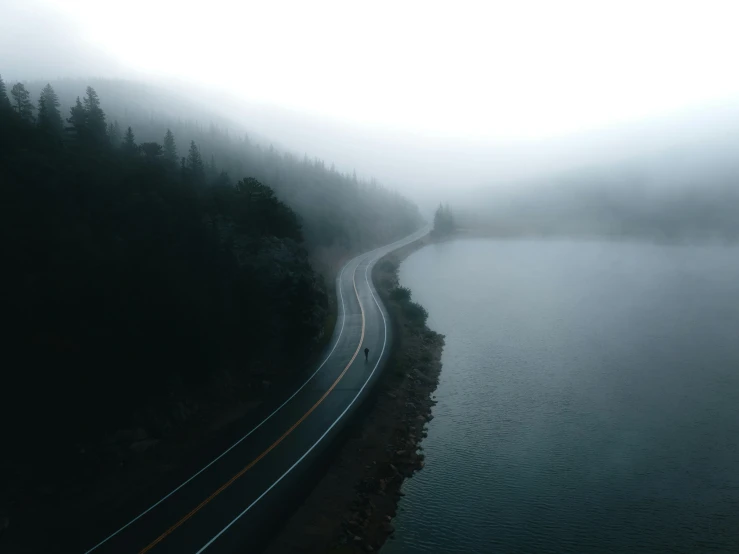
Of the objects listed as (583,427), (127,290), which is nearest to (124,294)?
(127,290)

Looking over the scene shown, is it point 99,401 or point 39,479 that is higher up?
point 99,401

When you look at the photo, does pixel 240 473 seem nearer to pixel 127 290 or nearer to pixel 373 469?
pixel 373 469

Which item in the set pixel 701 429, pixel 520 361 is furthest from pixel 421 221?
pixel 701 429

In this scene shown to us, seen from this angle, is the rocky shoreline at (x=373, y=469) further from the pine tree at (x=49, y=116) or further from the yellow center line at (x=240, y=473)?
the pine tree at (x=49, y=116)

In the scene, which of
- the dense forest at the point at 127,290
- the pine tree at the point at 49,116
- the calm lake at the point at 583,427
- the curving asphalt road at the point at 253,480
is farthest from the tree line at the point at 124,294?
the calm lake at the point at 583,427

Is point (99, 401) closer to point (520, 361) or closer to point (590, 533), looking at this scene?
point (590, 533)

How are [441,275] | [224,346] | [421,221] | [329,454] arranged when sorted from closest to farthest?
[329,454] < [224,346] < [441,275] < [421,221]
